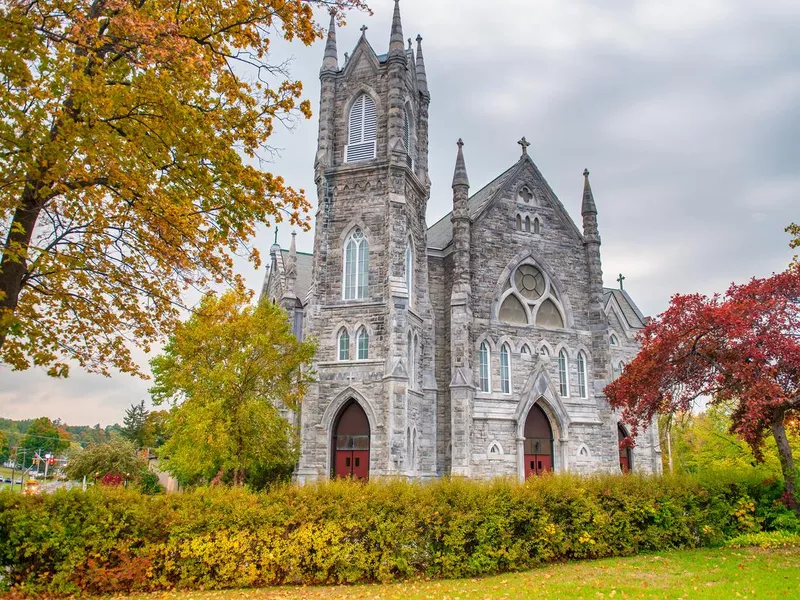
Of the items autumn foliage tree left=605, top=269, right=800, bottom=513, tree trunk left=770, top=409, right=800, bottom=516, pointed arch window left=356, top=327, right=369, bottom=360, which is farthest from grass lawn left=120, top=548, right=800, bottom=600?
pointed arch window left=356, top=327, right=369, bottom=360

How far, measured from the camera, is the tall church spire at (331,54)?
25359mm

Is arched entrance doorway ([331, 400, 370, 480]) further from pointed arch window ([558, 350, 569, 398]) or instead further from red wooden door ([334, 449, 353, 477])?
pointed arch window ([558, 350, 569, 398])

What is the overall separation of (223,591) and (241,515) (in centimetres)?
122

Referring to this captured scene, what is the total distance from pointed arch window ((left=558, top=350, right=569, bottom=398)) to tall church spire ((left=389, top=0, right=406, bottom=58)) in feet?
47.2

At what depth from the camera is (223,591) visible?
10.1 metres

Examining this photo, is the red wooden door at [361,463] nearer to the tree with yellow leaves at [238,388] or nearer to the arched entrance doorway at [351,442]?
the arched entrance doorway at [351,442]

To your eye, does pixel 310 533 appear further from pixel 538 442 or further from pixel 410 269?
pixel 538 442

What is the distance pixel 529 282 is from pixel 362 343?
29.6 feet

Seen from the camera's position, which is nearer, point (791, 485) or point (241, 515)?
point (241, 515)

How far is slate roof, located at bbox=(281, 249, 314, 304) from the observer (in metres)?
31.4

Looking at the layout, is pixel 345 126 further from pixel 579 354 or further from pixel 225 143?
pixel 225 143

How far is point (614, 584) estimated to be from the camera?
982 cm

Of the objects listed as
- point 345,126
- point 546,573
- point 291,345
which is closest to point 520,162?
point 345,126

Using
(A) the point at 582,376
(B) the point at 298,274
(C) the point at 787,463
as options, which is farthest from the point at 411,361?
(B) the point at 298,274
